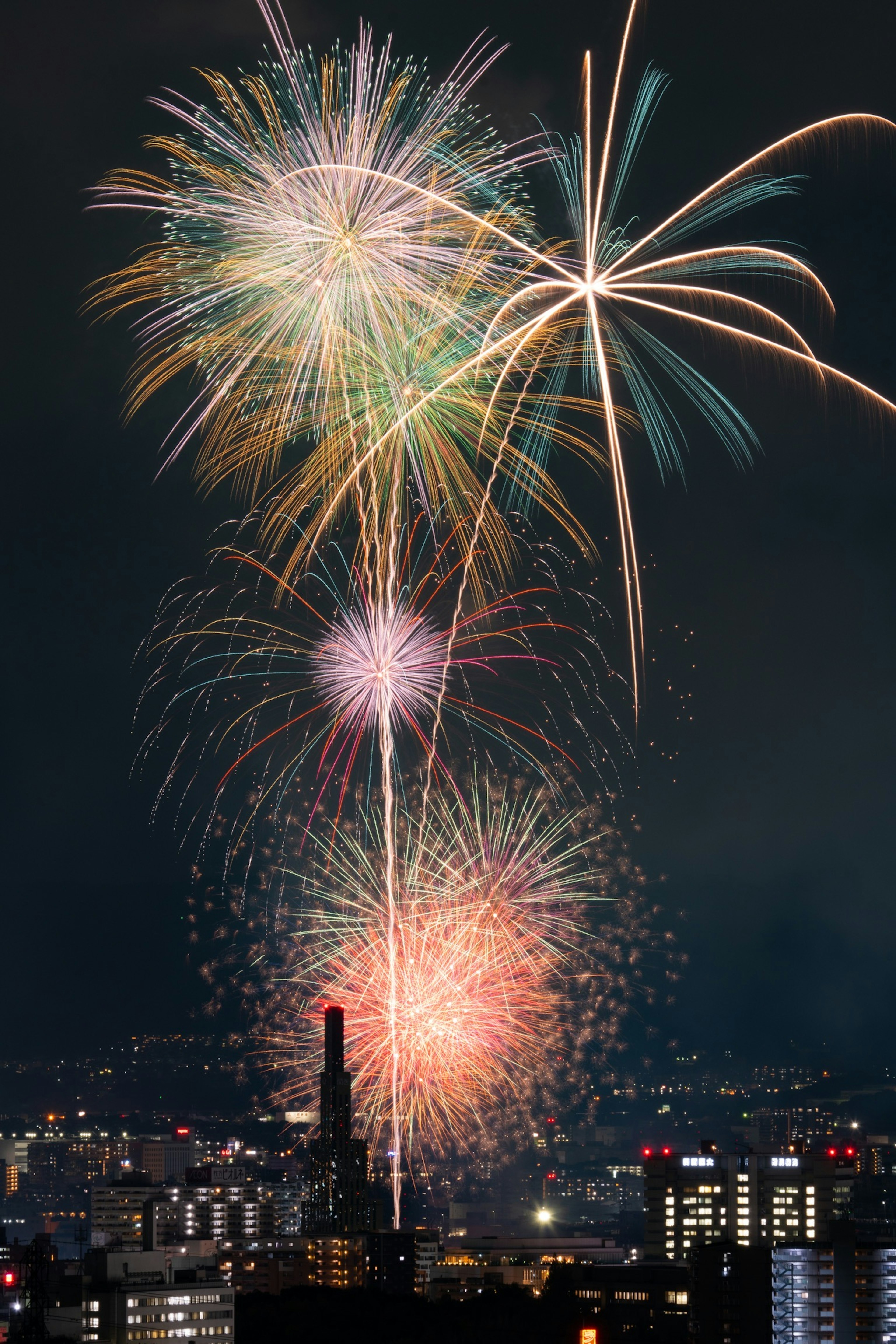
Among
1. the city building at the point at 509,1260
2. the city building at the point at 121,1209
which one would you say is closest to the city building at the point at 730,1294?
the city building at the point at 509,1260

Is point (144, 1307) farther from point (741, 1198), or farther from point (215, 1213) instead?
point (215, 1213)

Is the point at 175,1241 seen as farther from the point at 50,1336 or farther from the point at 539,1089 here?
the point at 539,1089

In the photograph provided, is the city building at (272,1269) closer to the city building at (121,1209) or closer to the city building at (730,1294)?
the city building at (121,1209)

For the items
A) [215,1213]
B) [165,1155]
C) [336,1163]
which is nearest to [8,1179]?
[165,1155]

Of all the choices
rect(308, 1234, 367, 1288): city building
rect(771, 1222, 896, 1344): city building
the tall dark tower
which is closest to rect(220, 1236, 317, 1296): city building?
rect(308, 1234, 367, 1288): city building

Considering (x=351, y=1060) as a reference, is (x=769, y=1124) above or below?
below

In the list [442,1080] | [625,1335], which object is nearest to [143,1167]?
[625,1335]
